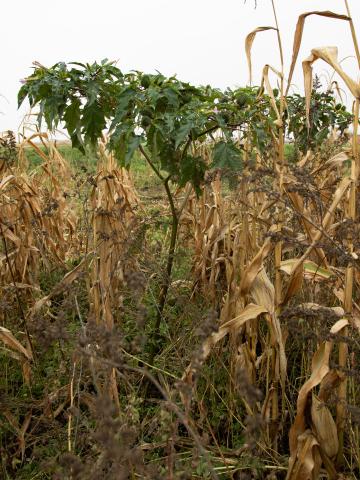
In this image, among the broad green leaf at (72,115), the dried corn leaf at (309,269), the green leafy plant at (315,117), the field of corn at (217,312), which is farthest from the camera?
the green leafy plant at (315,117)

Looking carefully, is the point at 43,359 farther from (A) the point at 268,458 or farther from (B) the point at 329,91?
(B) the point at 329,91

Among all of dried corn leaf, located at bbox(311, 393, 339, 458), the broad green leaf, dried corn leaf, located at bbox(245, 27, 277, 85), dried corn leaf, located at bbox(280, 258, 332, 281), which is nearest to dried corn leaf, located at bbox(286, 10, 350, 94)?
dried corn leaf, located at bbox(245, 27, 277, 85)

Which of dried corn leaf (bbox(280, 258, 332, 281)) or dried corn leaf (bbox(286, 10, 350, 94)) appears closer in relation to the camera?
dried corn leaf (bbox(286, 10, 350, 94))

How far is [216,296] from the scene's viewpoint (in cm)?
282

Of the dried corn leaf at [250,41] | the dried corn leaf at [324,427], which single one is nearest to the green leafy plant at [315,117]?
the dried corn leaf at [250,41]

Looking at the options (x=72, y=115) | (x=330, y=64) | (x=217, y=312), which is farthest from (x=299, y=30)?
(x=217, y=312)

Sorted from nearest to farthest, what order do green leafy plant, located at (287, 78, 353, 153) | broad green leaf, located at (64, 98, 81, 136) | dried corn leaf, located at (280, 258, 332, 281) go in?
dried corn leaf, located at (280, 258, 332, 281), broad green leaf, located at (64, 98, 81, 136), green leafy plant, located at (287, 78, 353, 153)

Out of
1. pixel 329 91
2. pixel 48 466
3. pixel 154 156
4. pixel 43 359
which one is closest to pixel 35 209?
pixel 43 359

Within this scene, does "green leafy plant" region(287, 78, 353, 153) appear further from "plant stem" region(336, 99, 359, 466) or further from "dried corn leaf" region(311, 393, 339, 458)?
"dried corn leaf" region(311, 393, 339, 458)

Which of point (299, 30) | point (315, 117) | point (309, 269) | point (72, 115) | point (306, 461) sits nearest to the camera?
point (306, 461)

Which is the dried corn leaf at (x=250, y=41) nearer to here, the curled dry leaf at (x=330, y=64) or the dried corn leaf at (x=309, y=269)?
the curled dry leaf at (x=330, y=64)

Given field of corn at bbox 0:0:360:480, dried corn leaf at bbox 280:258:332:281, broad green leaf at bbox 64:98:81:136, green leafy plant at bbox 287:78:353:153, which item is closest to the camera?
field of corn at bbox 0:0:360:480

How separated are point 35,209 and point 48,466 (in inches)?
74.2

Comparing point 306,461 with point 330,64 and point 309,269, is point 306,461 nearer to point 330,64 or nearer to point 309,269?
point 309,269
